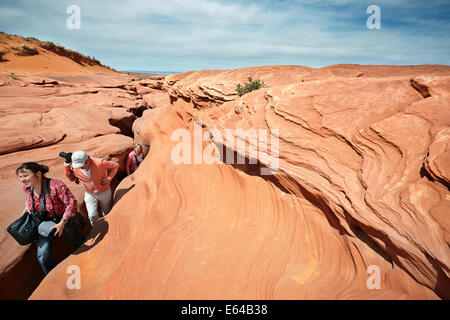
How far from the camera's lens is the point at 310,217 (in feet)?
9.35

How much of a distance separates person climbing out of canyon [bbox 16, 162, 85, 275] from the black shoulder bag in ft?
0.04

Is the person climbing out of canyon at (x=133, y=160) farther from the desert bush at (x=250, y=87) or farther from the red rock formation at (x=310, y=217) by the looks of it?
the desert bush at (x=250, y=87)

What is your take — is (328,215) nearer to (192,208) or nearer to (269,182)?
(269,182)

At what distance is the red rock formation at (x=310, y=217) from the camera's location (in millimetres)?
1879

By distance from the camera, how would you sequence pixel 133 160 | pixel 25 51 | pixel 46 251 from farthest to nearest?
pixel 25 51 < pixel 133 160 < pixel 46 251

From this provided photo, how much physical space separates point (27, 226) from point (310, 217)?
3664mm

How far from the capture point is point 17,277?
2.83 meters

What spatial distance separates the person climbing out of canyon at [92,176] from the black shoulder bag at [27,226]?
605mm

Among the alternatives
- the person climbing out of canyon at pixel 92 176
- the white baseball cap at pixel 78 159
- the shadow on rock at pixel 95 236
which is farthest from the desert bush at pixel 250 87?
the shadow on rock at pixel 95 236

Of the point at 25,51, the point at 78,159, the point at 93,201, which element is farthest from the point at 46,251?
the point at 25,51

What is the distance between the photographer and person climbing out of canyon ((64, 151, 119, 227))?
10.3 ft

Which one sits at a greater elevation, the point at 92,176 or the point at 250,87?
the point at 250,87

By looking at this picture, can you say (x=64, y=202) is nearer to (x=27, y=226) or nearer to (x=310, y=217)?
(x=27, y=226)

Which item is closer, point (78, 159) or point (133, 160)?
point (78, 159)
